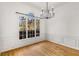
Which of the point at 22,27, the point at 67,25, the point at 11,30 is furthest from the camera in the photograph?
the point at 67,25

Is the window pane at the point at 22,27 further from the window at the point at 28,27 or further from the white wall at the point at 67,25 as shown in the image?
the white wall at the point at 67,25

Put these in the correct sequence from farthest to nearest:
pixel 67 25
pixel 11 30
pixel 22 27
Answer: pixel 67 25, pixel 11 30, pixel 22 27

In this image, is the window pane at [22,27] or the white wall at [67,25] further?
the white wall at [67,25]

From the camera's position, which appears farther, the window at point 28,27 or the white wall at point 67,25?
the white wall at point 67,25

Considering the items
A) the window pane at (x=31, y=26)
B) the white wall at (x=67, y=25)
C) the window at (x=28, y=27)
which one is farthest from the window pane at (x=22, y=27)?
the white wall at (x=67, y=25)

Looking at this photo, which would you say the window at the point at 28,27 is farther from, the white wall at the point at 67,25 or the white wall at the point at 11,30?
the white wall at the point at 67,25

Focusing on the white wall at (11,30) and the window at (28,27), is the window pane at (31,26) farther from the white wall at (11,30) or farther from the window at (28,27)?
the white wall at (11,30)

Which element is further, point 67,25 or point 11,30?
point 67,25

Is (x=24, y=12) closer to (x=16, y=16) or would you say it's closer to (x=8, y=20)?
(x=16, y=16)

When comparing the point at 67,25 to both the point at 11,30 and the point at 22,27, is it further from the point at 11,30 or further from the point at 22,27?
the point at 11,30

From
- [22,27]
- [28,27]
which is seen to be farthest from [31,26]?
[22,27]

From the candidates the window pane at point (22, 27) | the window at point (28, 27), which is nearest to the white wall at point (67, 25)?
the window at point (28, 27)

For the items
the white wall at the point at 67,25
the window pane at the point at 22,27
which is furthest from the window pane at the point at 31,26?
the white wall at the point at 67,25

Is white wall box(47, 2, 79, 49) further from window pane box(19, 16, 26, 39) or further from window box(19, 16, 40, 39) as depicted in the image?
window pane box(19, 16, 26, 39)
